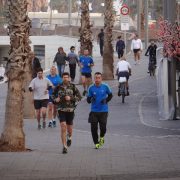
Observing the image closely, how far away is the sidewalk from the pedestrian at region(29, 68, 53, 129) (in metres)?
0.66

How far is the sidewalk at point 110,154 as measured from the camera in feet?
43.2

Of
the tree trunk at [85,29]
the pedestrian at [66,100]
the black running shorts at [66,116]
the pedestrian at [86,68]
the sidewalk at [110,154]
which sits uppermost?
the tree trunk at [85,29]

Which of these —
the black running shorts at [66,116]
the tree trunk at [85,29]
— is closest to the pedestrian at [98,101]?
the black running shorts at [66,116]

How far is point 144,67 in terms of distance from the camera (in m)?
45.3

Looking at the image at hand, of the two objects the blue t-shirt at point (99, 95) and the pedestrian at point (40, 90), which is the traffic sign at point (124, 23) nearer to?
the pedestrian at point (40, 90)

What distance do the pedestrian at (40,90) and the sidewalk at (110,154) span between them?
66 cm

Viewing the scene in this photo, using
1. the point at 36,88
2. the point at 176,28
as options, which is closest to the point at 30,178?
the point at 36,88

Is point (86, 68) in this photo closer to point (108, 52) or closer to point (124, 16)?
point (108, 52)

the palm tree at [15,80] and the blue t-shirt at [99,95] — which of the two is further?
the blue t-shirt at [99,95]

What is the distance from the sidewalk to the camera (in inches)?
519

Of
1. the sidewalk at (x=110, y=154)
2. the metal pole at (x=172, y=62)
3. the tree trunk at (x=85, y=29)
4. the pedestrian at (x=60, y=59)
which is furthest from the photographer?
the pedestrian at (x=60, y=59)

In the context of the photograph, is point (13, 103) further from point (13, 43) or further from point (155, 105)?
point (155, 105)

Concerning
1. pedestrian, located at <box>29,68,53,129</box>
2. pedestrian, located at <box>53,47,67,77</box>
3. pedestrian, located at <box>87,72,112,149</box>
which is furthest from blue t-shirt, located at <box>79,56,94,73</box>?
pedestrian, located at <box>87,72,112,149</box>

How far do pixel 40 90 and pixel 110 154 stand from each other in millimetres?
6258
